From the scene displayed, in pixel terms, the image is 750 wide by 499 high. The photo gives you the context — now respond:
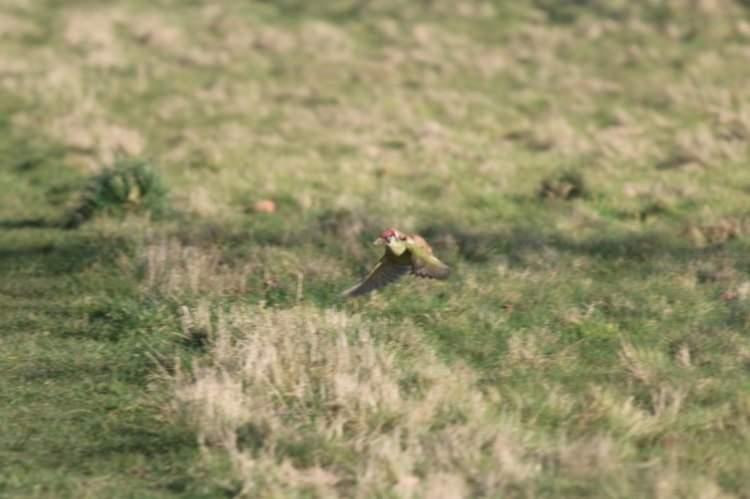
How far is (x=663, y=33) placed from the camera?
22891 mm

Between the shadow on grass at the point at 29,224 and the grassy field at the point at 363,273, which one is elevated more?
the grassy field at the point at 363,273

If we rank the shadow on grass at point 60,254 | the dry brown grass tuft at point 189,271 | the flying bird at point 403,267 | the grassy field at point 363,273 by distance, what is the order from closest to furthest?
the grassy field at point 363,273
the flying bird at point 403,267
the dry brown grass tuft at point 189,271
the shadow on grass at point 60,254

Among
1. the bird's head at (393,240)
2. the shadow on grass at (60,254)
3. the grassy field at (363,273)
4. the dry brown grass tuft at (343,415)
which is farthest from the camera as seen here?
the shadow on grass at (60,254)

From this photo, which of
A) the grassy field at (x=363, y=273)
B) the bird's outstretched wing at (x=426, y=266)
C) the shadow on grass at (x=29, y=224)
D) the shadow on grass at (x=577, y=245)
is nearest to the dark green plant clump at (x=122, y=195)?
the grassy field at (x=363, y=273)

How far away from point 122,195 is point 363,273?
3.28 metres

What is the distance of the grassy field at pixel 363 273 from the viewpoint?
5.75 m

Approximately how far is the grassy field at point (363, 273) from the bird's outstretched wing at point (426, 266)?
0.36 metres

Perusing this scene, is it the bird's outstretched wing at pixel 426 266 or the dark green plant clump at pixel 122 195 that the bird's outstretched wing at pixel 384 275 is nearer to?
the bird's outstretched wing at pixel 426 266

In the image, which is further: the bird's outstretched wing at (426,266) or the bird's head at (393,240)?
the bird's outstretched wing at (426,266)

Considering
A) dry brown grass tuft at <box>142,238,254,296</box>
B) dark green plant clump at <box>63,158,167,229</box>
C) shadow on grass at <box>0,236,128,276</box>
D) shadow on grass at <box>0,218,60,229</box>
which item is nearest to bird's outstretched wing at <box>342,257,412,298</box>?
dry brown grass tuft at <box>142,238,254,296</box>

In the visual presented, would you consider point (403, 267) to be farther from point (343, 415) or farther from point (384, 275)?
point (343, 415)

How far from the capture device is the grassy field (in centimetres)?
575

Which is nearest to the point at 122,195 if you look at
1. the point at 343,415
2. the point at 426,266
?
the point at 426,266

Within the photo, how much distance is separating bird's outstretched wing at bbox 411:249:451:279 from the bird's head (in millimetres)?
110
